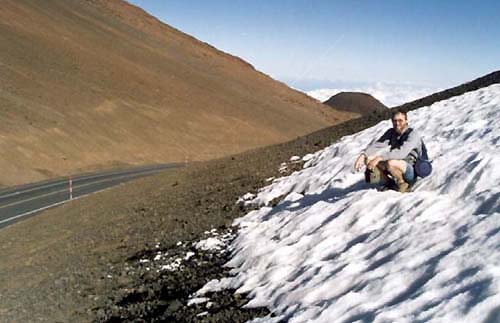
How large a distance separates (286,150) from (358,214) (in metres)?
10.4

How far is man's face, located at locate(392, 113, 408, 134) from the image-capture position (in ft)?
28.1

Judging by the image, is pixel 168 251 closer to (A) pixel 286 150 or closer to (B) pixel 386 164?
(B) pixel 386 164

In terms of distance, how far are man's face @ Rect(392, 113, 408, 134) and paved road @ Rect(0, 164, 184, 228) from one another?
1598 centimetres

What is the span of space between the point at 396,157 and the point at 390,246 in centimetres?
209

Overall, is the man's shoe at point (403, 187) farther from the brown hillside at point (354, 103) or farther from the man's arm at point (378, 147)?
the brown hillside at point (354, 103)

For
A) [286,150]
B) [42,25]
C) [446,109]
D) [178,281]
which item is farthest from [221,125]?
[178,281]

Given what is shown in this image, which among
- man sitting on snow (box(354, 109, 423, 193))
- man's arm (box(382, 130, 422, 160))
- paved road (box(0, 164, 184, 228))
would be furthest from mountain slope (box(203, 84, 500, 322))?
paved road (box(0, 164, 184, 228))

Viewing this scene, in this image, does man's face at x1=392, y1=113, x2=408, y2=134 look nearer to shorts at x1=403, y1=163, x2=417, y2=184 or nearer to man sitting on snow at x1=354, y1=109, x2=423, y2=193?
man sitting on snow at x1=354, y1=109, x2=423, y2=193

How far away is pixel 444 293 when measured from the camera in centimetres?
524

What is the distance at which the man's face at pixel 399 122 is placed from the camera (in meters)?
8.58

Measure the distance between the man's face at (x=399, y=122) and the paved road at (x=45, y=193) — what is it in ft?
52.4

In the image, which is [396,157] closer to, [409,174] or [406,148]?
[406,148]

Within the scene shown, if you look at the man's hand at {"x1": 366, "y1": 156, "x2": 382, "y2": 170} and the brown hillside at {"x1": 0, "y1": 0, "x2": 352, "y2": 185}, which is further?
the brown hillside at {"x1": 0, "y1": 0, "x2": 352, "y2": 185}

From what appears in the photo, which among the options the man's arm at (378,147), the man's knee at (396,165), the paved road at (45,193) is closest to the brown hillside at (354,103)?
the paved road at (45,193)
